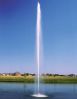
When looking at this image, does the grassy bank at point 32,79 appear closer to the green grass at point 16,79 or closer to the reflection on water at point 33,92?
the green grass at point 16,79

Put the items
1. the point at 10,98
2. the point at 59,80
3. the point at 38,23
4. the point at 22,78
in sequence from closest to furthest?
the point at 10,98 < the point at 38,23 < the point at 59,80 < the point at 22,78

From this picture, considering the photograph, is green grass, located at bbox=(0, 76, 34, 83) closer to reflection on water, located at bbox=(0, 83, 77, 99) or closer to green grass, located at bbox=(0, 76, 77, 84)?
green grass, located at bbox=(0, 76, 77, 84)

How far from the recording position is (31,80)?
5802 inches

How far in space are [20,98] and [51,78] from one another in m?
98.6

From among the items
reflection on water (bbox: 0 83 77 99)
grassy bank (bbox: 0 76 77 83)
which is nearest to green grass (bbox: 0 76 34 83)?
grassy bank (bbox: 0 76 77 83)

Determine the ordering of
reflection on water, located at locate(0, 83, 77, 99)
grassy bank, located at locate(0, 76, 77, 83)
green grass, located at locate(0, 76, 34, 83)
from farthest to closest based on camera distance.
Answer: green grass, located at locate(0, 76, 34, 83)
grassy bank, located at locate(0, 76, 77, 83)
reflection on water, located at locate(0, 83, 77, 99)

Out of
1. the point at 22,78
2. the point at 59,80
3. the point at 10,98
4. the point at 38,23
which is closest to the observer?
the point at 10,98

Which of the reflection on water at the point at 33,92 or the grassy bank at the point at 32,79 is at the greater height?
the grassy bank at the point at 32,79

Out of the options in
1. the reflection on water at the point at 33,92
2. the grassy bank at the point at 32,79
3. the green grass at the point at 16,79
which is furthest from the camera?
the green grass at the point at 16,79

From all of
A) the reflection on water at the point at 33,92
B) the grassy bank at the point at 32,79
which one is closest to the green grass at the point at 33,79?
the grassy bank at the point at 32,79

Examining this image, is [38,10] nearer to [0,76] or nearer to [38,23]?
[38,23]

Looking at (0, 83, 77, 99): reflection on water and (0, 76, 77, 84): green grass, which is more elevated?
(0, 76, 77, 84): green grass

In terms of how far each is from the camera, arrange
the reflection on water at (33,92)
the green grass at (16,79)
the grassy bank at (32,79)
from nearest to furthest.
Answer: the reflection on water at (33,92), the grassy bank at (32,79), the green grass at (16,79)

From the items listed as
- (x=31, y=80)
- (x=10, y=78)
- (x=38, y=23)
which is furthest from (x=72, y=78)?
(x=38, y=23)
